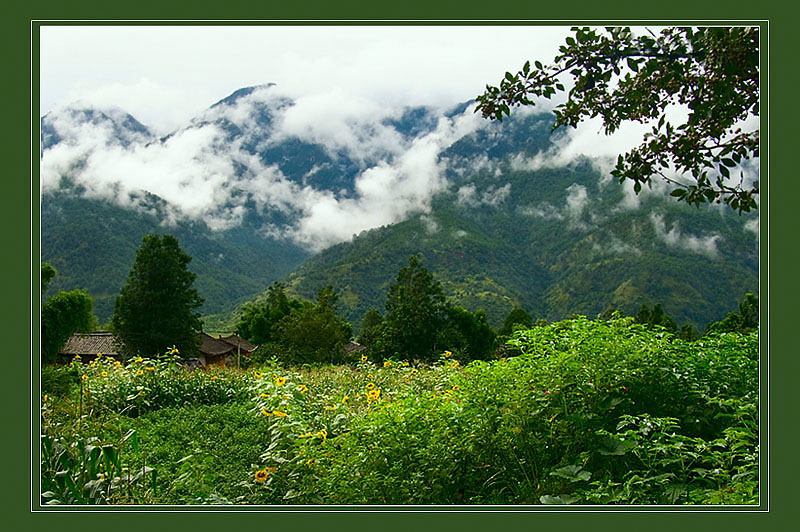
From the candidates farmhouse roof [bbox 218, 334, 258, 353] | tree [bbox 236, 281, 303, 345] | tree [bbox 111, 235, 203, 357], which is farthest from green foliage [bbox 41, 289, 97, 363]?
farmhouse roof [bbox 218, 334, 258, 353]

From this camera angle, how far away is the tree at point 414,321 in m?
17.4

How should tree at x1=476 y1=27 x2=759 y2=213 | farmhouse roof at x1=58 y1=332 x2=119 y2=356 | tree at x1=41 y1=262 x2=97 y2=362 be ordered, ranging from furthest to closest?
farmhouse roof at x1=58 y1=332 x2=119 y2=356 < tree at x1=41 y1=262 x2=97 y2=362 < tree at x1=476 y1=27 x2=759 y2=213

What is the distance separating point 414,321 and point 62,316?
1019cm

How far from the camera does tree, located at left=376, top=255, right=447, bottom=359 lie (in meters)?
17.4

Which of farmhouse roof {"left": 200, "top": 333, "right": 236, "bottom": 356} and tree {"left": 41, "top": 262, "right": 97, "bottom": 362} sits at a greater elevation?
tree {"left": 41, "top": 262, "right": 97, "bottom": 362}

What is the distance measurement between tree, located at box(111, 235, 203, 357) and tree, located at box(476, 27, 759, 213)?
587 inches

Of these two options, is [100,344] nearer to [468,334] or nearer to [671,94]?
[468,334]

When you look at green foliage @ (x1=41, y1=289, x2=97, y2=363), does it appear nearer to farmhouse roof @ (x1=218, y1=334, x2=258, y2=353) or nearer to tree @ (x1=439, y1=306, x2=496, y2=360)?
tree @ (x1=439, y1=306, x2=496, y2=360)

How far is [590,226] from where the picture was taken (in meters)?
20.6

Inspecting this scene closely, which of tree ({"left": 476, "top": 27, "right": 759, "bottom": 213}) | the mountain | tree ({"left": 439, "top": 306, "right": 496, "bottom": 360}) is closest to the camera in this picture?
tree ({"left": 476, "top": 27, "right": 759, "bottom": 213})

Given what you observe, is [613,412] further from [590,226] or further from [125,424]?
[590,226]
